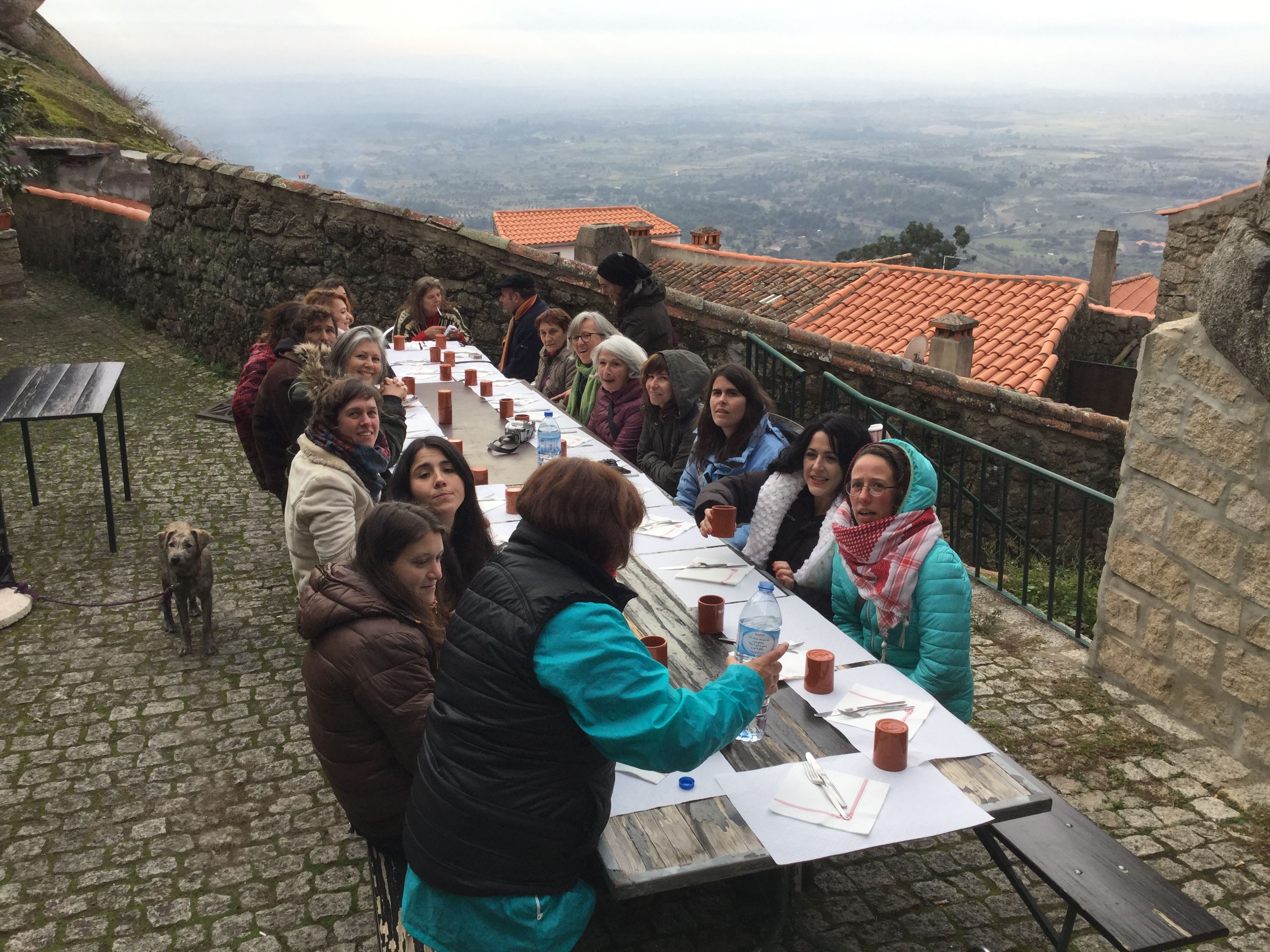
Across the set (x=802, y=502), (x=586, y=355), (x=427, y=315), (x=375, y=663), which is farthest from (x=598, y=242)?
(x=375, y=663)

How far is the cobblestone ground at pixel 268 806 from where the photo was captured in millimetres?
3350

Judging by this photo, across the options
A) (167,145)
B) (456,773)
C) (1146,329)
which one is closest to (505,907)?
(456,773)

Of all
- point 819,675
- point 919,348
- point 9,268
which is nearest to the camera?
point 819,675

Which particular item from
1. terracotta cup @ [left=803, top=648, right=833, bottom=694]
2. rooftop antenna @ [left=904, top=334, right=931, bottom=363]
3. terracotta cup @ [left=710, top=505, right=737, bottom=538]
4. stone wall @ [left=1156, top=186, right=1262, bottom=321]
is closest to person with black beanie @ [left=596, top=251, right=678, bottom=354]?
terracotta cup @ [left=710, top=505, right=737, bottom=538]

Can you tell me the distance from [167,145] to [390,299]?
1363 centimetres

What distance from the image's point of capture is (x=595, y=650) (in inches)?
84.8

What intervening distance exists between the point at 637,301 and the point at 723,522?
3332mm

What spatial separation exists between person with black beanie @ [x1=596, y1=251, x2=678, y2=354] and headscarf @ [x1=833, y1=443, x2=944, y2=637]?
3.74 m

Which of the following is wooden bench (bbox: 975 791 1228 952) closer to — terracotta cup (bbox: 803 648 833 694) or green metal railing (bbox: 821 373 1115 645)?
terracotta cup (bbox: 803 648 833 694)

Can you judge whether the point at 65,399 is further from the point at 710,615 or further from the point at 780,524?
the point at 710,615

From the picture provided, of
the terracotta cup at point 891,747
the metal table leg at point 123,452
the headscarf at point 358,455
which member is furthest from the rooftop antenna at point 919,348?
the terracotta cup at point 891,747

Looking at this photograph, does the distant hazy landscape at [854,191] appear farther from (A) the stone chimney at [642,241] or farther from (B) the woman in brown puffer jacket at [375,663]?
(B) the woman in brown puffer jacket at [375,663]

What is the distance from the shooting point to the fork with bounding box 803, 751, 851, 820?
2.50 m

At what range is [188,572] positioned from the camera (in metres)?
5.05
